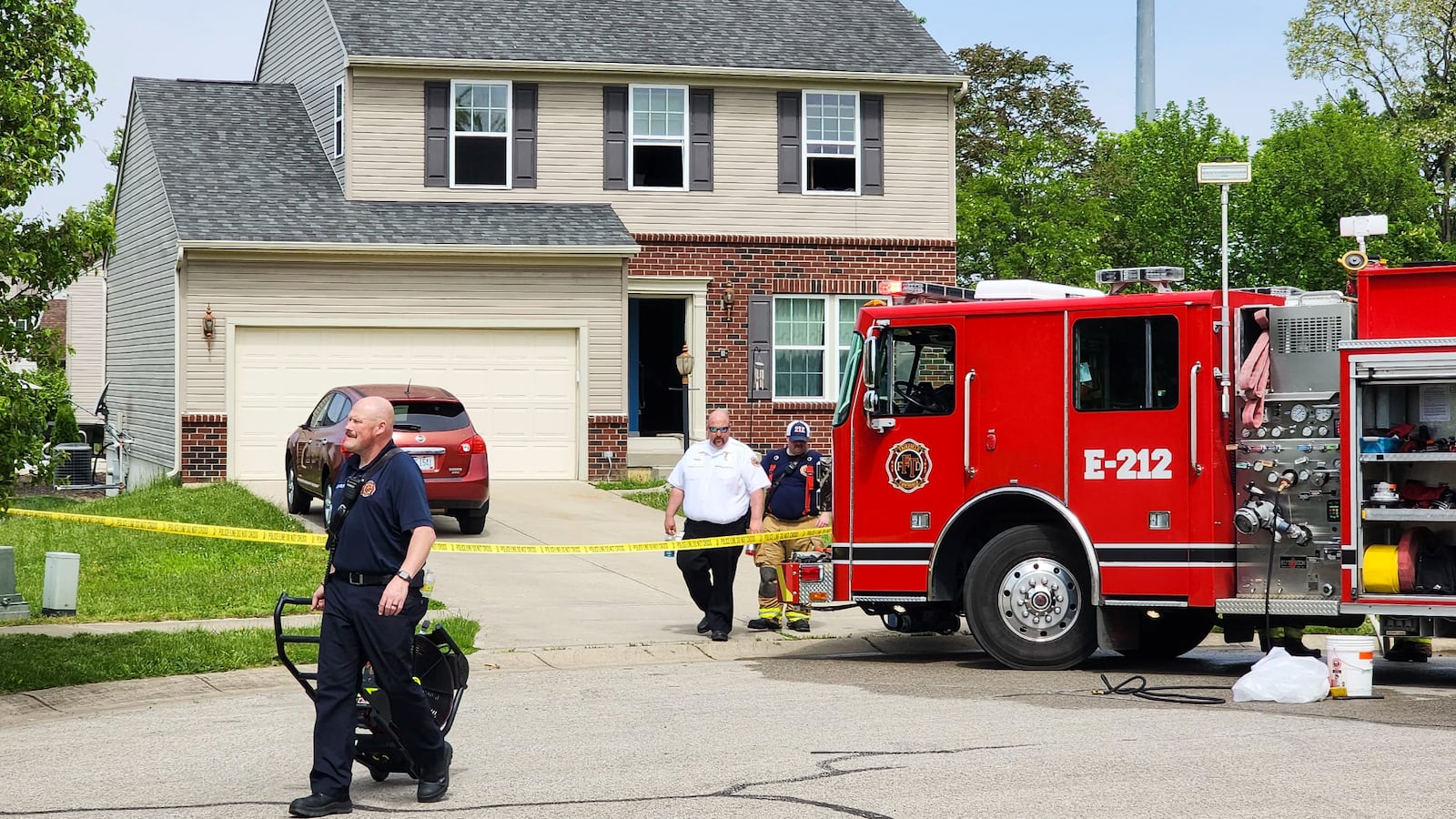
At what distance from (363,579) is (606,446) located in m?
17.6

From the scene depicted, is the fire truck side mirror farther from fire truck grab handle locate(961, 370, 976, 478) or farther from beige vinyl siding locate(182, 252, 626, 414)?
beige vinyl siding locate(182, 252, 626, 414)

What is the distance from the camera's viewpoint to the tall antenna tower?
152 feet

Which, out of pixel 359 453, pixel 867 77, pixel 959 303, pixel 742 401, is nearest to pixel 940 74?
pixel 867 77

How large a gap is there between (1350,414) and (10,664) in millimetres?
8690

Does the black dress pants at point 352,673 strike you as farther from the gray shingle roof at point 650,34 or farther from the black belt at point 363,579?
→ the gray shingle roof at point 650,34

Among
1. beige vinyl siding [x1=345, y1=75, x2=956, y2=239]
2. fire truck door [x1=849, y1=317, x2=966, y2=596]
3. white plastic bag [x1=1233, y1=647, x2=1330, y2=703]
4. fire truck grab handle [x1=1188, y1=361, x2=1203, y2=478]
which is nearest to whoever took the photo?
white plastic bag [x1=1233, y1=647, x2=1330, y2=703]

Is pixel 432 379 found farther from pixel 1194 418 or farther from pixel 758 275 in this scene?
pixel 1194 418

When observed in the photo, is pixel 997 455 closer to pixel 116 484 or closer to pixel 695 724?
pixel 695 724

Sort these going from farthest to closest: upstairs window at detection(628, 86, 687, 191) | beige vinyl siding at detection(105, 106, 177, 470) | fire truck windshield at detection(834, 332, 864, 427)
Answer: upstairs window at detection(628, 86, 687, 191), beige vinyl siding at detection(105, 106, 177, 470), fire truck windshield at detection(834, 332, 864, 427)

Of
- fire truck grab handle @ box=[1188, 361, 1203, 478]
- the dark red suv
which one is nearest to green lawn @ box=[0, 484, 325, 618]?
the dark red suv

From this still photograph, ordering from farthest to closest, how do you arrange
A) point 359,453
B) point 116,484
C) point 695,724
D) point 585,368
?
1. point 116,484
2. point 585,368
3. point 695,724
4. point 359,453

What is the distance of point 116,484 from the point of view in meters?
30.5

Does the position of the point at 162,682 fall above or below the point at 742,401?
below

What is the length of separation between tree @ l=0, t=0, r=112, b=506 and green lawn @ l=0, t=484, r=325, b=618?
9.56 ft
